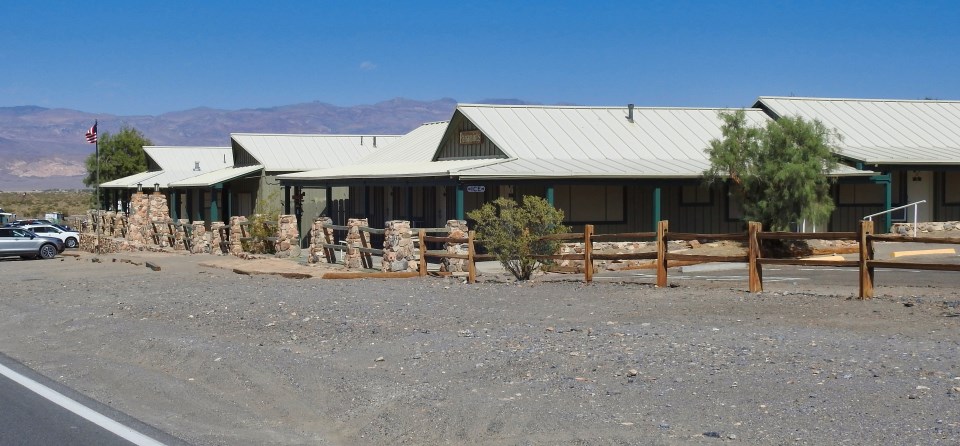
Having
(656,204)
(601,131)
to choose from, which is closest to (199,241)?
(601,131)

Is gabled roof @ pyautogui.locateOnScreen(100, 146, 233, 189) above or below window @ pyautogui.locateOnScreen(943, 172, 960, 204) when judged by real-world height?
above

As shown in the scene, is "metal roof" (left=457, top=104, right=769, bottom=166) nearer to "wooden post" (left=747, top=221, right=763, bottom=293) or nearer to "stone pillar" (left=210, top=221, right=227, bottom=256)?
"stone pillar" (left=210, top=221, right=227, bottom=256)

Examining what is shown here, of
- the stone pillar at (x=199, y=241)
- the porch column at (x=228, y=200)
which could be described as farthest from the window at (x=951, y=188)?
the porch column at (x=228, y=200)

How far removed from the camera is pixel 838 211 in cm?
3506

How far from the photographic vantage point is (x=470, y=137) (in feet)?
114

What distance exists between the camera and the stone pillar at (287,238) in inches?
1308

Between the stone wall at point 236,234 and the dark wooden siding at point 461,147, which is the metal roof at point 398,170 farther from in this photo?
the stone wall at point 236,234

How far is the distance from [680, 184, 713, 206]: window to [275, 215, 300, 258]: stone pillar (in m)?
11.1

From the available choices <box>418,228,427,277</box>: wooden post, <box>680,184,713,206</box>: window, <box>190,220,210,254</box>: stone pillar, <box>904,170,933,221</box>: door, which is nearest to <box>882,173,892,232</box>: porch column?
<box>904,170,933,221</box>: door

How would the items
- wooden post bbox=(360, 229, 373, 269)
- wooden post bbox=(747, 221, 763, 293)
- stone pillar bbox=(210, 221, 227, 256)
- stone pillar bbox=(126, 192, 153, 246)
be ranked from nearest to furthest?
wooden post bbox=(747, 221, 763, 293) < wooden post bbox=(360, 229, 373, 269) < stone pillar bbox=(210, 221, 227, 256) < stone pillar bbox=(126, 192, 153, 246)

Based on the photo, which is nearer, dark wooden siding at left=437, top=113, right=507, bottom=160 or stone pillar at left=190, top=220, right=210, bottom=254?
dark wooden siding at left=437, top=113, right=507, bottom=160

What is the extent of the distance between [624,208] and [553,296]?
1497cm

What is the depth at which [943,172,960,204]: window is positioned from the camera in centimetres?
3597

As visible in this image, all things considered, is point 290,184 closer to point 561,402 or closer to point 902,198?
point 902,198
